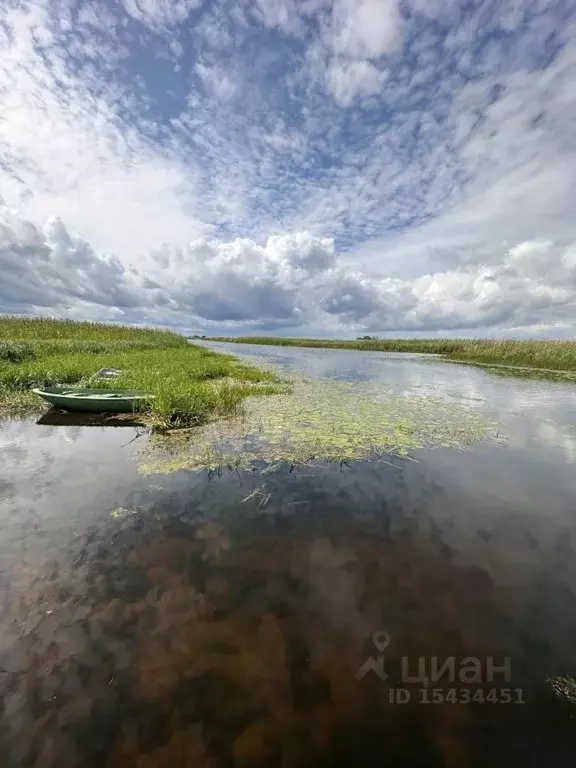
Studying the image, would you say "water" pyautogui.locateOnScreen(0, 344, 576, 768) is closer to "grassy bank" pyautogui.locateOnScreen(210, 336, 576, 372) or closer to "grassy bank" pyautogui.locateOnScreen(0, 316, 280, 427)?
"grassy bank" pyautogui.locateOnScreen(0, 316, 280, 427)

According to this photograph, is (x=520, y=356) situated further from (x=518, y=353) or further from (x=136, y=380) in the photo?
(x=136, y=380)

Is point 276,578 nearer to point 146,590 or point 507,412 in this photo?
point 146,590

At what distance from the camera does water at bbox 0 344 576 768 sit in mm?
3018

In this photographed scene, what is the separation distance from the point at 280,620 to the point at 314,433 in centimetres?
701

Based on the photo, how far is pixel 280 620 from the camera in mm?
4152

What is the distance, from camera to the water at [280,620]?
9.90ft

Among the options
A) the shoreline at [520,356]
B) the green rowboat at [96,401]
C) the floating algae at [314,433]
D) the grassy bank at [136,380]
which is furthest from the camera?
the shoreline at [520,356]

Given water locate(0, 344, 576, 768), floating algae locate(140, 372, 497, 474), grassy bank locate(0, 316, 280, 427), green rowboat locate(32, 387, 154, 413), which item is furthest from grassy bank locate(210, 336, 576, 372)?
green rowboat locate(32, 387, 154, 413)

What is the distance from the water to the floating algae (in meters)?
1.16

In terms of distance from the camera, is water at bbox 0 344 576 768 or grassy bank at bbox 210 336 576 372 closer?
water at bbox 0 344 576 768

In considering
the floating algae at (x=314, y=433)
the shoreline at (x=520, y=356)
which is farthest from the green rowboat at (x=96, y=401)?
the shoreline at (x=520, y=356)

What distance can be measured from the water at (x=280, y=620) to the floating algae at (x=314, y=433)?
1.16m

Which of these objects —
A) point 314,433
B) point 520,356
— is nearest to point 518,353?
point 520,356

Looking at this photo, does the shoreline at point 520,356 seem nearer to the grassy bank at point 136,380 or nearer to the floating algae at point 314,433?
the floating algae at point 314,433
